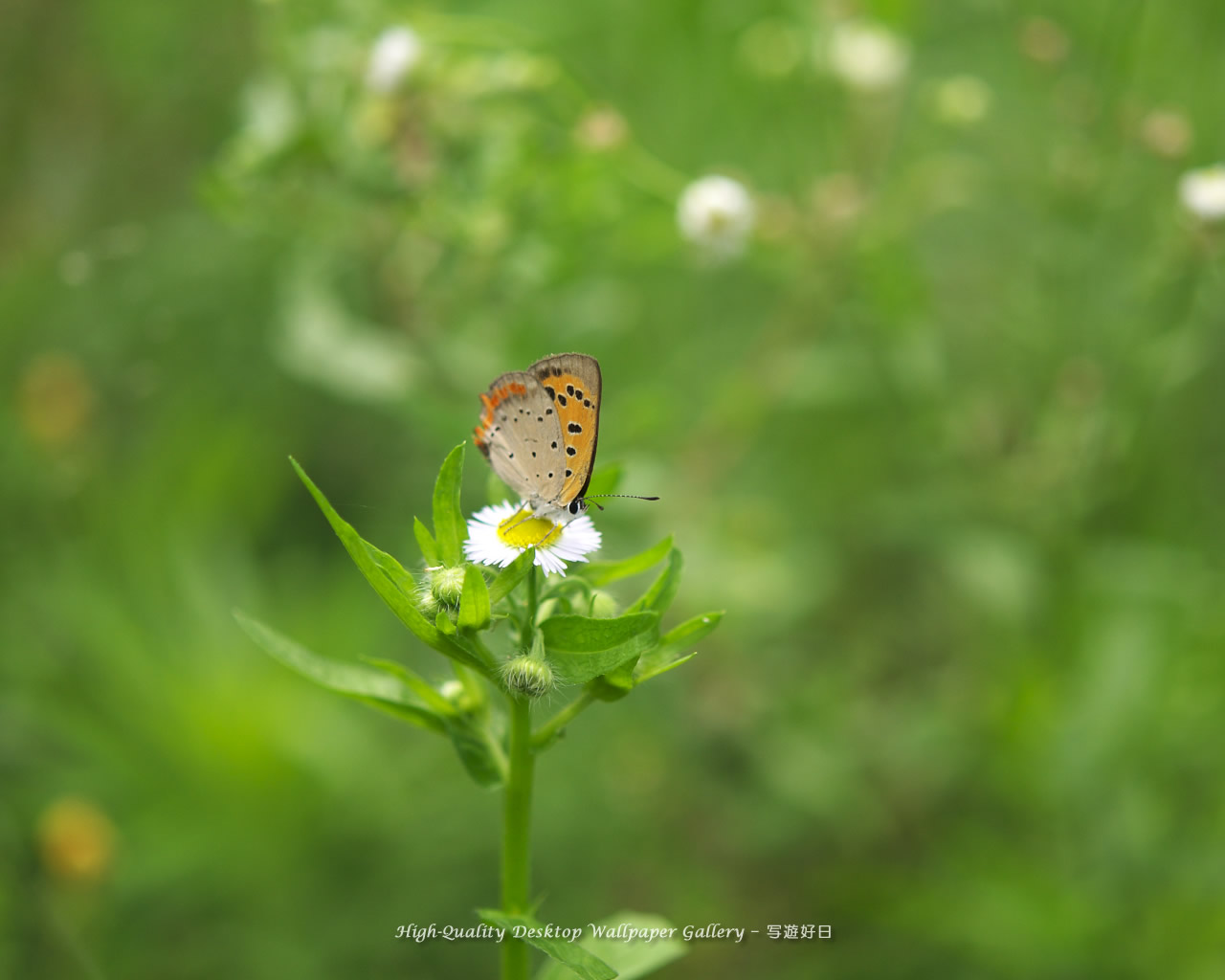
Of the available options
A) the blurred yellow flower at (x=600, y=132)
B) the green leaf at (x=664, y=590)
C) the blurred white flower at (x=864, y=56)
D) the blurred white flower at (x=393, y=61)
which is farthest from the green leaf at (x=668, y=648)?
the blurred white flower at (x=864, y=56)

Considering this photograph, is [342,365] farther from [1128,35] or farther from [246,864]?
[1128,35]

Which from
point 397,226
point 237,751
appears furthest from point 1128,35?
point 237,751

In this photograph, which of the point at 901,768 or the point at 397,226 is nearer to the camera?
the point at 397,226

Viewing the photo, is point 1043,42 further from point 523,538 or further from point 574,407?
point 523,538

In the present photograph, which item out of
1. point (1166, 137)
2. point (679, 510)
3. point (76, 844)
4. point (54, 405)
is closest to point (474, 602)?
point (76, 844)

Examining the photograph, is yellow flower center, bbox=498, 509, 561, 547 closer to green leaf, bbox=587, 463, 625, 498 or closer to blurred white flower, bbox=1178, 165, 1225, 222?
green leaf, bbox=587, 463, 625, 498

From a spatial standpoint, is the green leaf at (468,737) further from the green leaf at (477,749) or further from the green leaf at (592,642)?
the green leaf at (592,642)
